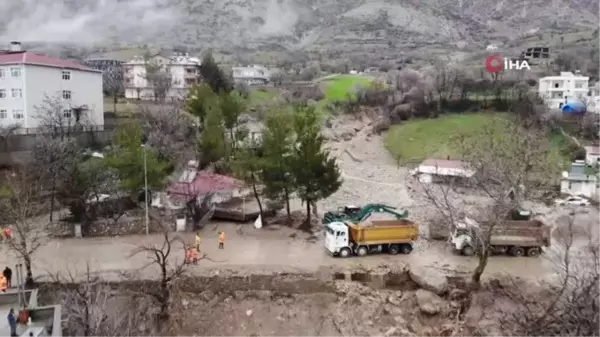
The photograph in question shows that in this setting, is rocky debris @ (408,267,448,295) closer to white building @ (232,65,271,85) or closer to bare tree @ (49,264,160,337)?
bare tree @ (49,264,160,337)

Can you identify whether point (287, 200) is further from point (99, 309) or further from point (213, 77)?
point (213, 77)

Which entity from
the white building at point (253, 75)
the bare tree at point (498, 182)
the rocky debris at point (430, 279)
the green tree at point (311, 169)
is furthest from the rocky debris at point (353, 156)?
the white building at point (253, 75)

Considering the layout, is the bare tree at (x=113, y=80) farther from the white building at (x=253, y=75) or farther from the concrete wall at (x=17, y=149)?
the concrete wall at (x=17, y=149)

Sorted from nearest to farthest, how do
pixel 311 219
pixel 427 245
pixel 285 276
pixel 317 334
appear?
pixel 317 334 < pixel 285 276 < pixel 427 245 < pixel 311 219

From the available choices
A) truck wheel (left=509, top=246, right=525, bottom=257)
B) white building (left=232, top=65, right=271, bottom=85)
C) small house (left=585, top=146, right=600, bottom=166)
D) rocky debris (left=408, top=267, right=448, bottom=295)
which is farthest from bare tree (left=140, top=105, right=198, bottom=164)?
white building (left=232, top=65, right=271, bottom=85)

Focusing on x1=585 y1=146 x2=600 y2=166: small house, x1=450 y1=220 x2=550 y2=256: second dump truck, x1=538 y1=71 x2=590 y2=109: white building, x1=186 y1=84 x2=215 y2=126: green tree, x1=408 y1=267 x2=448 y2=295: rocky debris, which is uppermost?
x1=538 y1=71 x2=590 y2=109: white building

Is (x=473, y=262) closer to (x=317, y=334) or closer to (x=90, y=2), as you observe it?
(x=317, y=334)

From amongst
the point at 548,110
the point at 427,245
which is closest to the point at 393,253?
the point at 427,245
